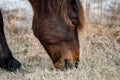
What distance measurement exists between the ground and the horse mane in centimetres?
51

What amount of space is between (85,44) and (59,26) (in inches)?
67.7

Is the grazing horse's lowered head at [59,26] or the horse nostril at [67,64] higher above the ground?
the grazing horse's lowered head at [59,26]

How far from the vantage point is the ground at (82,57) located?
13.1 feet

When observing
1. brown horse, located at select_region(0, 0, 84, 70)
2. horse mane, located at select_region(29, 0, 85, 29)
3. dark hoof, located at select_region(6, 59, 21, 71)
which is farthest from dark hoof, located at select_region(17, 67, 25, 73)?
horse mane, located at select_region(29, 0, 85, 29)

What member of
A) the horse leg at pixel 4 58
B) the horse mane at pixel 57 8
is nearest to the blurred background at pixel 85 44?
the horse leg at pixel 4 58

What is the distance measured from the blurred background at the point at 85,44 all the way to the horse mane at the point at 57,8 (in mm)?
250

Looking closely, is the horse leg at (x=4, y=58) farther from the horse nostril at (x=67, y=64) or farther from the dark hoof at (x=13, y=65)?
the horse nostril at (x=67, y=64)

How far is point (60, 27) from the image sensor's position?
3.90 m

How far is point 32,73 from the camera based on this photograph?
13.5ft

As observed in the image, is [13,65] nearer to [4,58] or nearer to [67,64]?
[4,58]

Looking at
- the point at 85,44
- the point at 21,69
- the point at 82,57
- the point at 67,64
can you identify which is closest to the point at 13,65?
the point at 21,69

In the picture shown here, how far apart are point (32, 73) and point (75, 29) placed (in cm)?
62

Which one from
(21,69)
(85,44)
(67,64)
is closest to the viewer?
(67,64)

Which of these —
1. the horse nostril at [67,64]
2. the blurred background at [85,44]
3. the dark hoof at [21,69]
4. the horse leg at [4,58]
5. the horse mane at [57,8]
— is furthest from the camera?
the horse leg at [4,58]
